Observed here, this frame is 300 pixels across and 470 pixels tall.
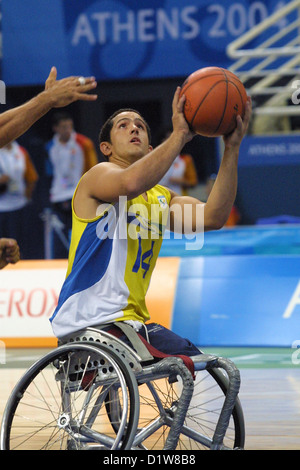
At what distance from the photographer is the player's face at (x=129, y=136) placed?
4.20 metres

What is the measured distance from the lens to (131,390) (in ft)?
11.5

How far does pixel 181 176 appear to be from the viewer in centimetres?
1212

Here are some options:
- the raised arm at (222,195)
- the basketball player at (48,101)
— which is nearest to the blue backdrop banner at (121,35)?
the raised arm at (222,195)

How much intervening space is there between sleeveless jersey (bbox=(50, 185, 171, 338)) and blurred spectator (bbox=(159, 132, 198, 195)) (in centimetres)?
799

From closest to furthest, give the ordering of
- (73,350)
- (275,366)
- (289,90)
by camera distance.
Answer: (73,350) < (275,366) < (289,90)

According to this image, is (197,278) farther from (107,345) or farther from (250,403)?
(107,345)

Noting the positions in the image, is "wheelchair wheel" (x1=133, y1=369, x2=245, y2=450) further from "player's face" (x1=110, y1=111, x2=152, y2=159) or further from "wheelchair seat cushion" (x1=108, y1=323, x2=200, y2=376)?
"player's face" (x1=110, y1=111, x2=152, y2=159)

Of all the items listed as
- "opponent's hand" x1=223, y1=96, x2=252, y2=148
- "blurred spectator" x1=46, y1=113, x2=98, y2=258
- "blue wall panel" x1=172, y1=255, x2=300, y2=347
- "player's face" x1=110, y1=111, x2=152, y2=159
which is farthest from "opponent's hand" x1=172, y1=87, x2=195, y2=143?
"blurred spectator" x1=46, y1=113, x2=98, y2=258

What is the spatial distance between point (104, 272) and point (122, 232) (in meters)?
0.21

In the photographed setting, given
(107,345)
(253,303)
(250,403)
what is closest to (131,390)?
(107,345)

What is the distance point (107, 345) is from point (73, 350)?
0.49 feet

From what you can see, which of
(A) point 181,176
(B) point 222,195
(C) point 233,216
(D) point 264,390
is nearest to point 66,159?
(A) point 181,176

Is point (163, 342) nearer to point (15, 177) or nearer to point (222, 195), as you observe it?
point (222, 195)

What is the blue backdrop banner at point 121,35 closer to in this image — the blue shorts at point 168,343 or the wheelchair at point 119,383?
the blue shorts at point 168,343
